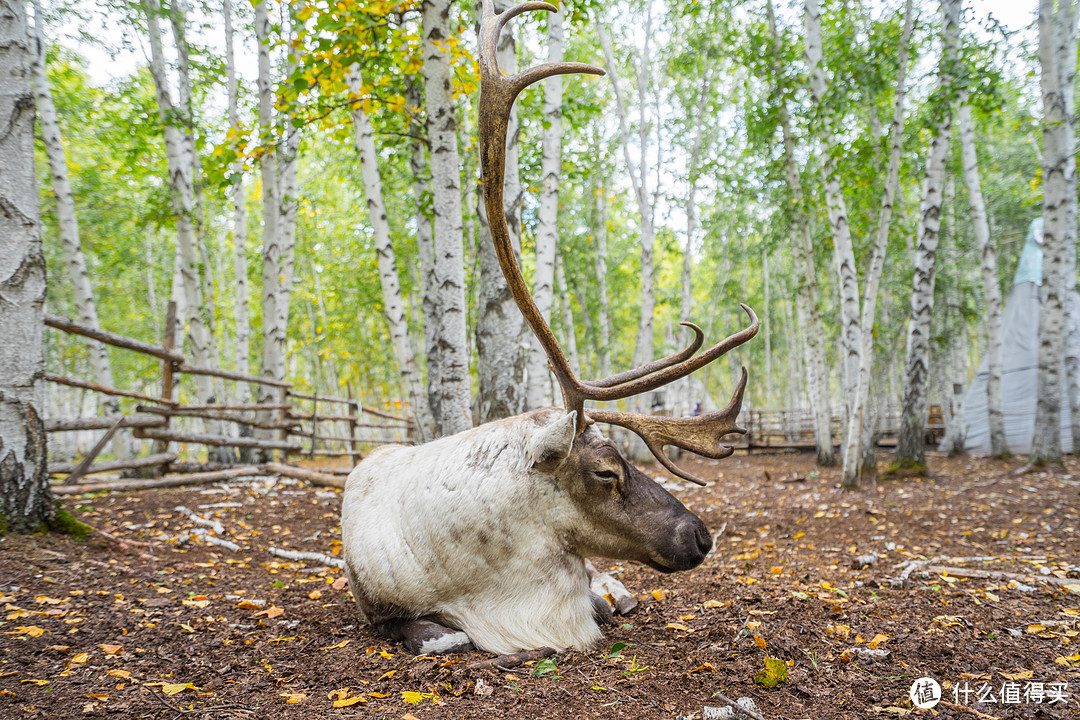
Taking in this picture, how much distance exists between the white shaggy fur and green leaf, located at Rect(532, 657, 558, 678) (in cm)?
13

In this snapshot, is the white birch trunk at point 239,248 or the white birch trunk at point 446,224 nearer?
the white birch trunk at point 446,224

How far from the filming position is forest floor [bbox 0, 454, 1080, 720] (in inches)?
90.8

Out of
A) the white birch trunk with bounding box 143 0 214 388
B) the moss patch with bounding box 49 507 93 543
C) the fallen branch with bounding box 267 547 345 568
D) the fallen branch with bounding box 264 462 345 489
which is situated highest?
the white birch trunk with bounding box 143 0 214 388

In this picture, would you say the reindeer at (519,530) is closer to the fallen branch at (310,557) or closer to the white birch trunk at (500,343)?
the fallen branch at (310,557)

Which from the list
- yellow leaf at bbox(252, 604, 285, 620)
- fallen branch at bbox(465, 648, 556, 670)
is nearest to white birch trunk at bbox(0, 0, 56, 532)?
yellow leaf at bbox(252, 604, 285, 620)

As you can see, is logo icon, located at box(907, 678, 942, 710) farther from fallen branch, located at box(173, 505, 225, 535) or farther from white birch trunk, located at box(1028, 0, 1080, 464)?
white birch trunk, located at box(1028, 0, 1080, 464)

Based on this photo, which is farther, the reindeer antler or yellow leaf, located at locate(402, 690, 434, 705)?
the reindeer antler

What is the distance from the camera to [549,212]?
815 centimetres

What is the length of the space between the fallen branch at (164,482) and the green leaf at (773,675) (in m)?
6.72

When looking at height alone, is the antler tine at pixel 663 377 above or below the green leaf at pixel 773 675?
above

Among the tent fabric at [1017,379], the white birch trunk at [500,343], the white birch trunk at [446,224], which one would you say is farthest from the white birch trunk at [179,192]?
the tent fabric at [1017,379]

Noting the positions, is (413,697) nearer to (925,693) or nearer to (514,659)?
(514,659)

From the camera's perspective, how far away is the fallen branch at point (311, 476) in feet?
26.7

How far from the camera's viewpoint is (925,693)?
232 cm
